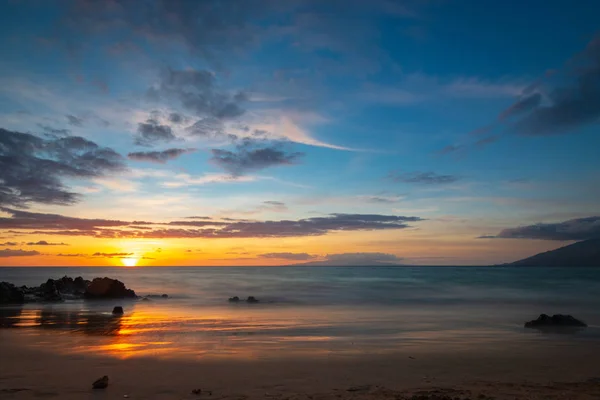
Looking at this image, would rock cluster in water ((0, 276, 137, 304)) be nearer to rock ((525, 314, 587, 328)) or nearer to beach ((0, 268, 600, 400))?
beach ((0, 268, 600, 400))

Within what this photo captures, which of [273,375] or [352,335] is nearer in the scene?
[273,375]

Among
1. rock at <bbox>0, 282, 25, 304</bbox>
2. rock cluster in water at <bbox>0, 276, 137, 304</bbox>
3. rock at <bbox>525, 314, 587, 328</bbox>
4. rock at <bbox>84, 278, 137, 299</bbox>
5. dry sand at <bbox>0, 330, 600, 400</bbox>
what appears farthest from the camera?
rock at <bbox>84, 278, 137, 299</bbox>

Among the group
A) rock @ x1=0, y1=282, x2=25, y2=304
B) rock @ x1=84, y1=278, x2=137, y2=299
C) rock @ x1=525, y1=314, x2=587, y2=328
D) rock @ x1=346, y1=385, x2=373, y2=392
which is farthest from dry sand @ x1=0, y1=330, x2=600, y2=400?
rock @ x1=84, y1=278, x2=137, y2=299

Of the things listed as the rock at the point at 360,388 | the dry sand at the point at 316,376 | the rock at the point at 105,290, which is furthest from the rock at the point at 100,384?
the rock at the point at 105,290

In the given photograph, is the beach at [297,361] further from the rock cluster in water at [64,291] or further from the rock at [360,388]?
the rock cluster in water at [64,291]

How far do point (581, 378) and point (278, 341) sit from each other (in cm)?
1262

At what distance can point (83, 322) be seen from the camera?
29.1 meters

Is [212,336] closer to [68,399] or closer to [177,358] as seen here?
[177,358]

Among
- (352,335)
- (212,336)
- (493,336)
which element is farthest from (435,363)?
(212,336)

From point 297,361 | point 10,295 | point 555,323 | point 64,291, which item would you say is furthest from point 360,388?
point 64,291

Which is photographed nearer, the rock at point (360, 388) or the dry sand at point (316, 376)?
the dry sand at point (316, 376)

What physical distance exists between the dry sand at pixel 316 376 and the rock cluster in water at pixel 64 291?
3084 cm

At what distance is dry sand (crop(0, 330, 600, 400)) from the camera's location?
11828mm

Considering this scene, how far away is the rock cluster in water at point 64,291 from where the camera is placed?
143 ft
